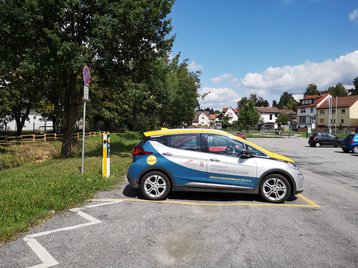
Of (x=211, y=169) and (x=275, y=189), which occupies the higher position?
(x=211, y=169)

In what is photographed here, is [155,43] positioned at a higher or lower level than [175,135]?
higher

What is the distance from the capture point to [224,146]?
7.52 meters

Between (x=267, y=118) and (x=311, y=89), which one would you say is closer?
(x=267, y=118)

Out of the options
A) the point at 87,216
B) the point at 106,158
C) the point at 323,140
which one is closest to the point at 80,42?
the point at 106,158

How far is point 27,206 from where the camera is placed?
6.23m

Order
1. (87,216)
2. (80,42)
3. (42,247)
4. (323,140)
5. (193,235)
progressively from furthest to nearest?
(323,140) < (80,42) < (87,216) < (193,235) < (42,247)

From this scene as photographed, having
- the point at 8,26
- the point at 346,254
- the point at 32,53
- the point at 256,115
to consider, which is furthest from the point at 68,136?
the point at 256,115

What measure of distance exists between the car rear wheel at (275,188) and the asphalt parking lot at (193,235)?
237mm

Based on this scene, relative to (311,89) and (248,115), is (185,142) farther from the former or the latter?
(311,89)

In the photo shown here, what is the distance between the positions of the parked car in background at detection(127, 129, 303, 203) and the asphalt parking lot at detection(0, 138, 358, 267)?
331mm

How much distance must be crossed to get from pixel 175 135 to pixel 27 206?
335cm

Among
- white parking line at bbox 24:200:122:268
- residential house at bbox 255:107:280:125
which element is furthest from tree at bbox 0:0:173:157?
residential house at bbox 255:107:280:125

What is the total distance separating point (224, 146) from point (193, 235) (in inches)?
→ 109

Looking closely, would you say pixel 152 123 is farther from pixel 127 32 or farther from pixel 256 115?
pixel 256 115
